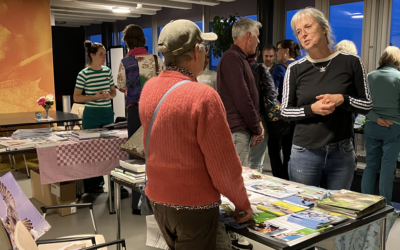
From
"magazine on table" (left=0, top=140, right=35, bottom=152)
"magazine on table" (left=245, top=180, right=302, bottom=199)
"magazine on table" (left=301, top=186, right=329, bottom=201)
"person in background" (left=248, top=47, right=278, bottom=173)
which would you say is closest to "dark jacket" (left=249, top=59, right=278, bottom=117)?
"person in background" (left=248, top=47, right=278, bottom=173)

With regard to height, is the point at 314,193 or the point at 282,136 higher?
the point at 314,193

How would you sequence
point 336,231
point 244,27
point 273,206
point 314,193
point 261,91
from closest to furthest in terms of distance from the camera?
point 336,231 → point 273,206 → point 314,193 → point 244,27 → point 261,91

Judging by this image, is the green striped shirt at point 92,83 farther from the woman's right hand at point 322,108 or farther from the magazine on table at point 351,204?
the magazine on table at point 351,204

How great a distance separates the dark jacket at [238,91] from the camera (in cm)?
283

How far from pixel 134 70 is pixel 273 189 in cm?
199

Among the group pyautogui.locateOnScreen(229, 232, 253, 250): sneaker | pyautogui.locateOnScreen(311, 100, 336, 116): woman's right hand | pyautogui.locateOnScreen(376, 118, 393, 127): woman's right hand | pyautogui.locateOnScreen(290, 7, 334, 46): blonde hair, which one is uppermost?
pyautogui.locateOnScreen(290, 7, 334, 46): blonde hair

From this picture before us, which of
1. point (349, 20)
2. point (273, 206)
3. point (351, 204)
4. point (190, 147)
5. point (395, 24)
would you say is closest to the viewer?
point (190, 147)

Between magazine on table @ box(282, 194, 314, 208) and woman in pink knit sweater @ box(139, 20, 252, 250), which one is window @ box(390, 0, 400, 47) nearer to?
magazine on table @ box(282, 194, 314, 208)

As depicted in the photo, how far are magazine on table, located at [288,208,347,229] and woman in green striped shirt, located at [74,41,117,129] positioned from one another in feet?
10.5

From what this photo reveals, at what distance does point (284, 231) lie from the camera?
4.65 ft

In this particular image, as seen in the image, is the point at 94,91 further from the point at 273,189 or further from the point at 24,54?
the point at 24,54

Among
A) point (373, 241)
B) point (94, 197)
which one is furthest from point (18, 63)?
point (373, 241)

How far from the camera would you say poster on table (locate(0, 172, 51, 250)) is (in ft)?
5.78

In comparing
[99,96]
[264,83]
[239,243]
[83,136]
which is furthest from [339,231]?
[99,96]
